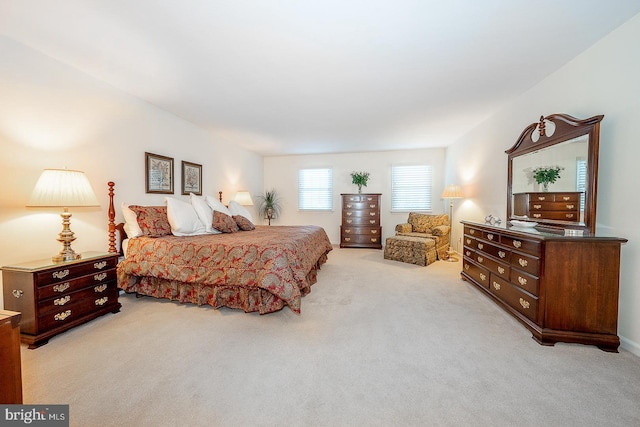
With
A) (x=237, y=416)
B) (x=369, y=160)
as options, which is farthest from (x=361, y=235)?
(x=237, y=416)

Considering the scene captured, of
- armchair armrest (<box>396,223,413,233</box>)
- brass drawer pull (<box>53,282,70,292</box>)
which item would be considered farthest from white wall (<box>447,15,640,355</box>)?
brass drawer pull (<box>53,282,70,292</box>)

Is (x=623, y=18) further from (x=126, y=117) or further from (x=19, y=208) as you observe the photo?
(x=19, y=208)

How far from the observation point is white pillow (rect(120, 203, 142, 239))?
3053mm

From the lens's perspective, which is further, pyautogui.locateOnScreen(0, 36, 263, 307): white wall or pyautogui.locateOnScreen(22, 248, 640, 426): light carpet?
pyautogui.locateOnScreen(0, 36, 263, 307): white wall

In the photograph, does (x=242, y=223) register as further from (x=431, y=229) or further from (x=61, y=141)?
(x=431, y=229)

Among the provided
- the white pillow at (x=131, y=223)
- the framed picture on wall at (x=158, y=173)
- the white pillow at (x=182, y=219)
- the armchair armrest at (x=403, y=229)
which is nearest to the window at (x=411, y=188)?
the armchair armrest at (x=403, y=229)

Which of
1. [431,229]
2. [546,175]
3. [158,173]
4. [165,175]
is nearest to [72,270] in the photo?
[158,173]

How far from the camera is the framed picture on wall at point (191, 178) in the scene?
4254 millimetres

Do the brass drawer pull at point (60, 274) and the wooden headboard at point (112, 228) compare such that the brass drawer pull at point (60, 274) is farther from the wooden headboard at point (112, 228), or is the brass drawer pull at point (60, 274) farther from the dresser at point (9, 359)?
the dresser at point (9, 359)

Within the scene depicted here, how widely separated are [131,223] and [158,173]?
978mm

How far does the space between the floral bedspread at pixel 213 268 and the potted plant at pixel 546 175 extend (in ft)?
9.12

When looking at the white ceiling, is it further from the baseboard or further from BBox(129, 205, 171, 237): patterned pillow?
the baseboard

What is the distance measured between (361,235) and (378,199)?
0.99 meters

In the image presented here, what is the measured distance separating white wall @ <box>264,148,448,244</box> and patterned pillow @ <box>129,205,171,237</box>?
405cm
